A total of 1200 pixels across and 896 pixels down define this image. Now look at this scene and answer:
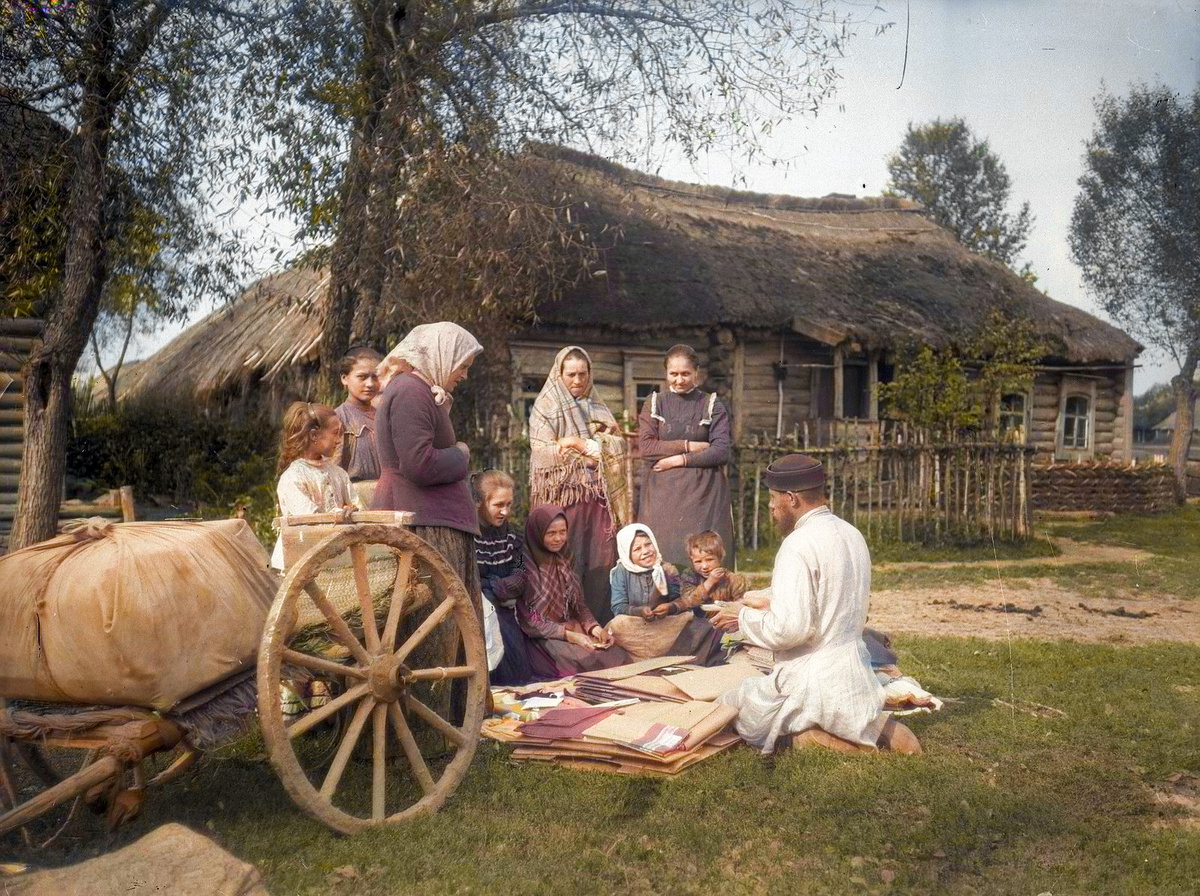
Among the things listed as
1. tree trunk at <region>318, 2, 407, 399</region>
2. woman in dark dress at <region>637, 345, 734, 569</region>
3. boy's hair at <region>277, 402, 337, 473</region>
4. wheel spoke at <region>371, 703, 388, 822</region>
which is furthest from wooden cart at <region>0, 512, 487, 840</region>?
tree trunk at <region>318, 2, 407, 399</region>

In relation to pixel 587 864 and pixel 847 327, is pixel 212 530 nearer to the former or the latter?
pixel 587 864

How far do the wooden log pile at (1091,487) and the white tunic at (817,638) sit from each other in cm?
1362

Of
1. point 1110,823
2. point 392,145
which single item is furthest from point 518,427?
point 1110,823

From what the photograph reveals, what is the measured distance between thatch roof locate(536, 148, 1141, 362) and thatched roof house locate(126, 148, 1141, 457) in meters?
0.03

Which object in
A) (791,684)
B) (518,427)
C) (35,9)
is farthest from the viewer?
(518,427)

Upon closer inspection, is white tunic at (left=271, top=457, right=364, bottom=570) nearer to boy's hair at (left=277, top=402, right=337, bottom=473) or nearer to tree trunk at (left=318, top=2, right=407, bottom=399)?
boy's hair at (left=277, top=402, right=337, bottom=473)

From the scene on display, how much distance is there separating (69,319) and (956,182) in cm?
2159

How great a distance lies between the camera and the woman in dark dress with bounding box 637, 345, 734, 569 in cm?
698

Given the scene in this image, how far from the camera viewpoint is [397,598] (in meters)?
3.62

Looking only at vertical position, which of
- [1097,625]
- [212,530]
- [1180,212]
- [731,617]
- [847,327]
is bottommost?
[1097,625]

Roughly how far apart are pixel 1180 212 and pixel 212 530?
1219 cm

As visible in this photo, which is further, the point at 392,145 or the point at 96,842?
the point at 392,145

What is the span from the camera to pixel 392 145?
A: 8367 mm

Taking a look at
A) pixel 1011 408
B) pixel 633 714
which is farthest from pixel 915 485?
→ pixel 633 714
